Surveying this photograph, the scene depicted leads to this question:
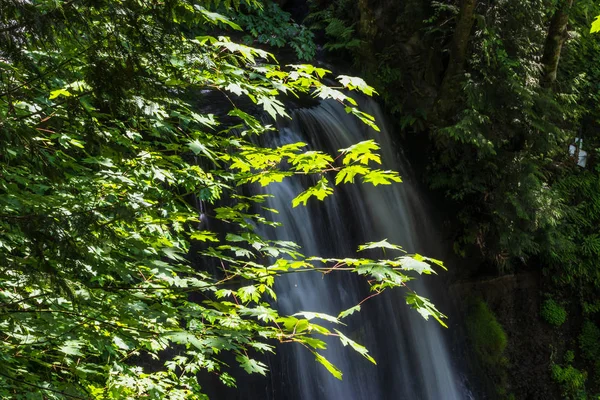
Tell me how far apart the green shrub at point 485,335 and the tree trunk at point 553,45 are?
147 inches

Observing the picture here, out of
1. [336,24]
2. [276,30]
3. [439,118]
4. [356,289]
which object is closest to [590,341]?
[439,118]

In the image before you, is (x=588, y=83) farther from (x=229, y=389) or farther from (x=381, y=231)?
(x=229, y=389)

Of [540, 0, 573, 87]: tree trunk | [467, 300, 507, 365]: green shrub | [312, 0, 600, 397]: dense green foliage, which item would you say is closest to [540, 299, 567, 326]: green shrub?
[312, 0, 600, 397]: dense green foliage

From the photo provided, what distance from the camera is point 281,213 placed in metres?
7.30

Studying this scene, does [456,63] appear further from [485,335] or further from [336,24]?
[485,335]

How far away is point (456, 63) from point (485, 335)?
4.29 metres

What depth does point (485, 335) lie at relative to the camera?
966 cm

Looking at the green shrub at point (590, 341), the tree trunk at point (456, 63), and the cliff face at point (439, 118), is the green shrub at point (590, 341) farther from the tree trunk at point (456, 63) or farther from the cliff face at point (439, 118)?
the tree trunk at point (456, 63)

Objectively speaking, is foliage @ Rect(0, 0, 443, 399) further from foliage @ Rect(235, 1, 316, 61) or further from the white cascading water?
foliage @ Rect(235, 1, 316, 61)

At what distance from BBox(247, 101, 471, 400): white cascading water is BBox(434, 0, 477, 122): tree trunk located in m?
0.94

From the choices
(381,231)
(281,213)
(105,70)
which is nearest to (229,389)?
(281,213)

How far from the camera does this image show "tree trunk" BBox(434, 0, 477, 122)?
29.2 ft

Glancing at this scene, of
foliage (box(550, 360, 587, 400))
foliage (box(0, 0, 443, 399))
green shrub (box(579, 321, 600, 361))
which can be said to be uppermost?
foliage (box(0, 0, 443, 399))

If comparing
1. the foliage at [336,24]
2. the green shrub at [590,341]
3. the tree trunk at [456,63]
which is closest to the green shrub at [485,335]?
the green shrub at [590,341]
